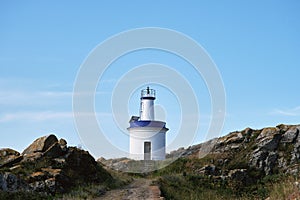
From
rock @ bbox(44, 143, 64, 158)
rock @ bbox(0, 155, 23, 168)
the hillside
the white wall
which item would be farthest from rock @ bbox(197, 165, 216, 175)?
rock @ bbox(0, 155, 23, 168)


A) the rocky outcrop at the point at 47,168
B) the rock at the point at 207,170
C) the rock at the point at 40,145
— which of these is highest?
the rock at the point at 207,170

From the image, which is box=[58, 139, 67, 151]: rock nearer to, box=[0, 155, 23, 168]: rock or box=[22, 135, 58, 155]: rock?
box=[22, 135, 58, 155]: rock

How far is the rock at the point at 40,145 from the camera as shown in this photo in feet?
51.9

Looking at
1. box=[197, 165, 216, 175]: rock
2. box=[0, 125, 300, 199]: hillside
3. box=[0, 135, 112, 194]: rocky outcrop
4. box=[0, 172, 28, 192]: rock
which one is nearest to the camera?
box=[0, 172, 28, 192]: rock

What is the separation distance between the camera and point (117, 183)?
17.5 meters

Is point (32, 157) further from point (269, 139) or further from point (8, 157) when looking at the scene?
point (269, 139)

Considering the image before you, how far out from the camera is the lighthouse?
30.0m

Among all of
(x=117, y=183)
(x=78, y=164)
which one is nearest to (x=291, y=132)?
(x=117, y=183)

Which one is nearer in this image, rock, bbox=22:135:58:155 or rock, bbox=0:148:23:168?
rock, bbox=0:148:23:168

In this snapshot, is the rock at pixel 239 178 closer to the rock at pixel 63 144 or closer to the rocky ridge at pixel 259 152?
the rocky ridge at pixel 259 152

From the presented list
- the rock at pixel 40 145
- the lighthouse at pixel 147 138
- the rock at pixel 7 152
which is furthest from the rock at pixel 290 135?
the rock at pixel 7 152

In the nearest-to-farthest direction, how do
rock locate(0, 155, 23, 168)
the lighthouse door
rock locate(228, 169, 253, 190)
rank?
rock locate(0, 155, 23, 168) < rock locate(228, 169, 253, 190) < the lighthouse door

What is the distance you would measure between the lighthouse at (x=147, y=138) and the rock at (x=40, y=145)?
13.9 metres

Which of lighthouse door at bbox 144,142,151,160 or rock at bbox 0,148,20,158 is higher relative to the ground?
lighthouse door at bbox 144,142,151,160
